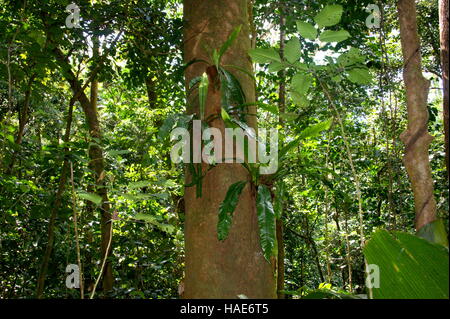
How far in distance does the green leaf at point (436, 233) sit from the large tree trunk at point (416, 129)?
118 mm

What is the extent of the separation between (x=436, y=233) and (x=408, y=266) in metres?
0.09

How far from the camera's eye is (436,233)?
2.69ft

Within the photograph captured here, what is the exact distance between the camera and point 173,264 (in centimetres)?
404

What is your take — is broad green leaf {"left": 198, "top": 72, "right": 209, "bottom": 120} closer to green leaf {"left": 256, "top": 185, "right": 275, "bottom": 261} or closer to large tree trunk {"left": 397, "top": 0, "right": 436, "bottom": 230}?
green leaf {"left": 256, "top": 185, "right": 275, "bottom": 261}

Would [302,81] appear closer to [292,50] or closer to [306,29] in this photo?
[292,50]

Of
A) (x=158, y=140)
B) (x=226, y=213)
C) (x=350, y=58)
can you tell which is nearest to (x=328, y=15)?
(x=350, y=58)

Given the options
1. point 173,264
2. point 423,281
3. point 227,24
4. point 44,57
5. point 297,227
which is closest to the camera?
point 423,281

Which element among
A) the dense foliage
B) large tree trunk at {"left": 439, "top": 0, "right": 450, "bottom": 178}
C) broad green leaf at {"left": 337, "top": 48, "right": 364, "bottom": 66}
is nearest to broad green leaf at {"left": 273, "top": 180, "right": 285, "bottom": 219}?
the dense foliage

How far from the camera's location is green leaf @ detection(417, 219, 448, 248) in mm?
810

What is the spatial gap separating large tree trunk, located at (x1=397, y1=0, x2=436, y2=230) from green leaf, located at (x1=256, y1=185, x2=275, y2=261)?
0.48 metres

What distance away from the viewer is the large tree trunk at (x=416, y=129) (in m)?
1.01
